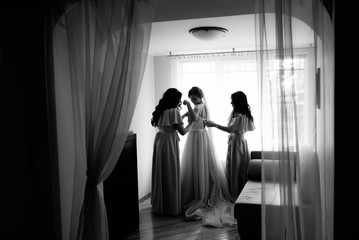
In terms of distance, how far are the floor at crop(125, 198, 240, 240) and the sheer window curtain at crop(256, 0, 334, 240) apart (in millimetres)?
1464

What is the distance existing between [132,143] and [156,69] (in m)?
2.06

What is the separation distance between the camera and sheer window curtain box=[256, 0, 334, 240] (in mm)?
1873

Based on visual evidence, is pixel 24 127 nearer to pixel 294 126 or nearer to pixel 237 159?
pixel 294 126

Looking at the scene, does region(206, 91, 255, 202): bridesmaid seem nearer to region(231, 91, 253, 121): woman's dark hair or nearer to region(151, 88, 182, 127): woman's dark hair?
region(231, 91, 253, 121): woman's dark hair

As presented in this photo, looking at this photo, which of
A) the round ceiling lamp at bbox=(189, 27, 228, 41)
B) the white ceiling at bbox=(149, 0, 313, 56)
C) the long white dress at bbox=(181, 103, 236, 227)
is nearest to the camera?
the white ceiling at bbox=(149, 0, 313, 56)

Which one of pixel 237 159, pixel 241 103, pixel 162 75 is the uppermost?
pixel 162 75

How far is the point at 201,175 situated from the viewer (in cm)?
409

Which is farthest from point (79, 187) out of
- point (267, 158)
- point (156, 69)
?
point (156, 69)

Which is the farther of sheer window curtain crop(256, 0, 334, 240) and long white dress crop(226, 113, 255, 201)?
long white dress crop(226, 113, 255, 201)

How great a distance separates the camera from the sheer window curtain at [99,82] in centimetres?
218

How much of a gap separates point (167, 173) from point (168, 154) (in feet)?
0.79

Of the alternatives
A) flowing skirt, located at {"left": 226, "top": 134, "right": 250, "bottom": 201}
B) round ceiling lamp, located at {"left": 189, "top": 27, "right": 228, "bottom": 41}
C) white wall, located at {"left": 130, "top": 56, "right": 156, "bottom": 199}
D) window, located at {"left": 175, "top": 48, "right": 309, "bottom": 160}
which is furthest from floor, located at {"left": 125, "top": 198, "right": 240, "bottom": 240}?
round ceiling lamp, located at {"left": 189, "top": 27, "right": 228, "bottom": 41}

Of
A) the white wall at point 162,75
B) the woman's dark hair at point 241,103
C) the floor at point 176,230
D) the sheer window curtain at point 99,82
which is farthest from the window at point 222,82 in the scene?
the sheer window curtain at point 99,82
